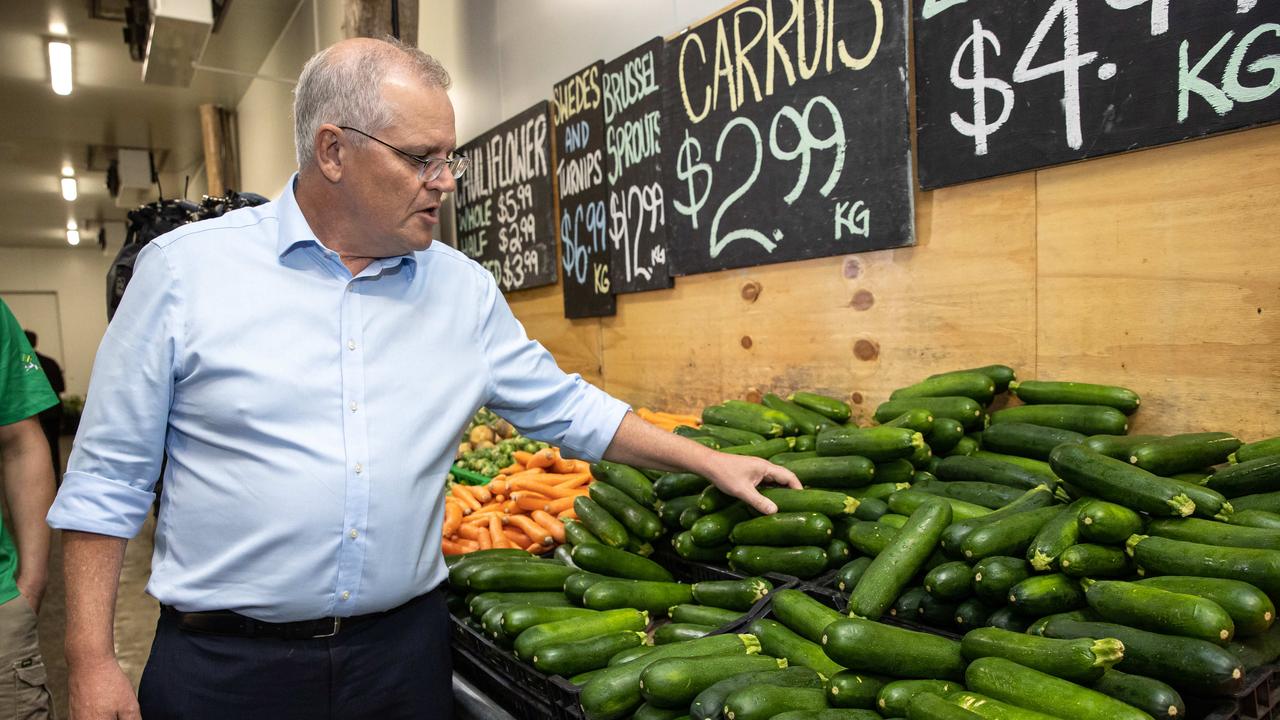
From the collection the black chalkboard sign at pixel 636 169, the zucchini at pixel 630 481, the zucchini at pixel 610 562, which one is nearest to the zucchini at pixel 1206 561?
the zucchini at pixel 610 562

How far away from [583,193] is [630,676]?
3327 millimetres

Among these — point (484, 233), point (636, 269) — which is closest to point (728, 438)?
point (636, 269)

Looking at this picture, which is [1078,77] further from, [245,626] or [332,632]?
[245,626]

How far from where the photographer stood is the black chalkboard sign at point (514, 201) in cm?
492

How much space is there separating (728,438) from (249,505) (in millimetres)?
1520

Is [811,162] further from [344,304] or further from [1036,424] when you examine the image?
[344,304]

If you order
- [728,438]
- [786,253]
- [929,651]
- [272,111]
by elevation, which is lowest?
[929,651]

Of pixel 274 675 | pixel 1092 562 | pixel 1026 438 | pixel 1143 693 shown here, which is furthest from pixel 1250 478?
pixel 274 675

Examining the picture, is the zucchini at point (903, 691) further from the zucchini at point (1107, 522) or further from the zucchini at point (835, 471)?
the zucchini at point (835, 471)

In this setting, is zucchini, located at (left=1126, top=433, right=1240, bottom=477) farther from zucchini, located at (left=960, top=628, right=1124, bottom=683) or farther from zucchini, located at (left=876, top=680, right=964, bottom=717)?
zucchini, located at (left=876, top=680, right=964, bottom=717)

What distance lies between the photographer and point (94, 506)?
1.50 meters

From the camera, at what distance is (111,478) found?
153cm

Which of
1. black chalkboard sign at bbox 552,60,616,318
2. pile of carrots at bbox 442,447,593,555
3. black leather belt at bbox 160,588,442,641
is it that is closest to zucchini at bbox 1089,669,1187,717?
black leather belt at bbox 160,588,442,641

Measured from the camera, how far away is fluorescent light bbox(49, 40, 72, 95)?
905 cm
